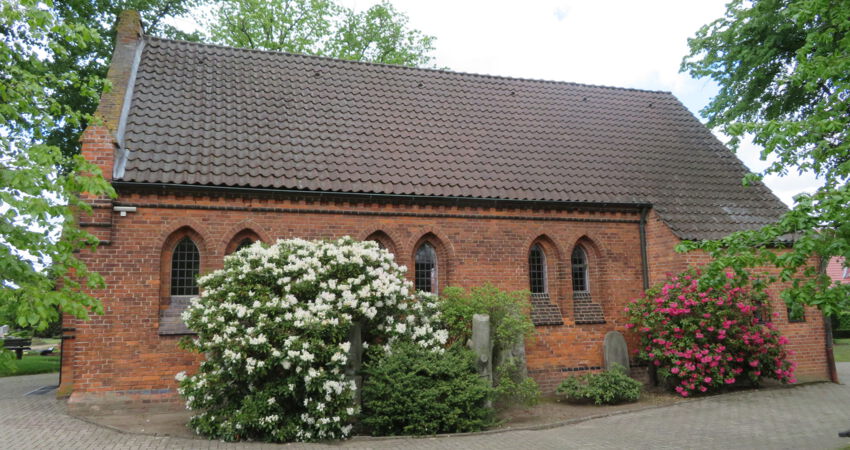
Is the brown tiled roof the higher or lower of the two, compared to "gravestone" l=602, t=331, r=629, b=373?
higher

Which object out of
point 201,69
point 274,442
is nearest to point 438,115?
point 201,69

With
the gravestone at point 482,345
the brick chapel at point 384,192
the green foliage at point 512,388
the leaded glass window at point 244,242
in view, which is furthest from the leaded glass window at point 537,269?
the leaded glass window at point 244,242

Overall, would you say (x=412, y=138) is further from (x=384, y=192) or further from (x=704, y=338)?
(x=704, y=338)

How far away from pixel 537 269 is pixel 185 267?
307 inches

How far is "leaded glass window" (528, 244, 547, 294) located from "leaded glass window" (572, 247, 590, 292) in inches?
33.3

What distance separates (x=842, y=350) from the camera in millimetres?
26891

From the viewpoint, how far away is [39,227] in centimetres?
529

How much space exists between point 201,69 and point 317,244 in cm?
702

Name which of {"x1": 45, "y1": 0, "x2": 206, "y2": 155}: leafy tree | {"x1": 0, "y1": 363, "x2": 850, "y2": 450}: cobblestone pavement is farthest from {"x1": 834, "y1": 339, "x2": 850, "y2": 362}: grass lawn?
{"x1": 45, "y1": 0, "x2": 206, "y2": 155}: leafy tree

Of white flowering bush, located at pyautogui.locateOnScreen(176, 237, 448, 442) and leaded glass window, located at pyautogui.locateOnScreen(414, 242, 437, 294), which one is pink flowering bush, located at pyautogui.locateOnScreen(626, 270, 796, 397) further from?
white flowering bush, located at pyautogui.locateOnScreen(176, 237, 448, 442)

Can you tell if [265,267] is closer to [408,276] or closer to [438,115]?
[408,276]

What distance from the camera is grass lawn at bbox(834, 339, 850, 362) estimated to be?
23.0 m

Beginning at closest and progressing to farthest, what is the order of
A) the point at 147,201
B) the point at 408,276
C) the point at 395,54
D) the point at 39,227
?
the point at 39,227, the point at 147,201, the point at 408,276, the point at 395,54

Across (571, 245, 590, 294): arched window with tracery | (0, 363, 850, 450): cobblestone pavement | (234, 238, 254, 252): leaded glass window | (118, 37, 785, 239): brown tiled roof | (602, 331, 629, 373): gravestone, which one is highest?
(118, 37, 785, 239): brown tiled roof
